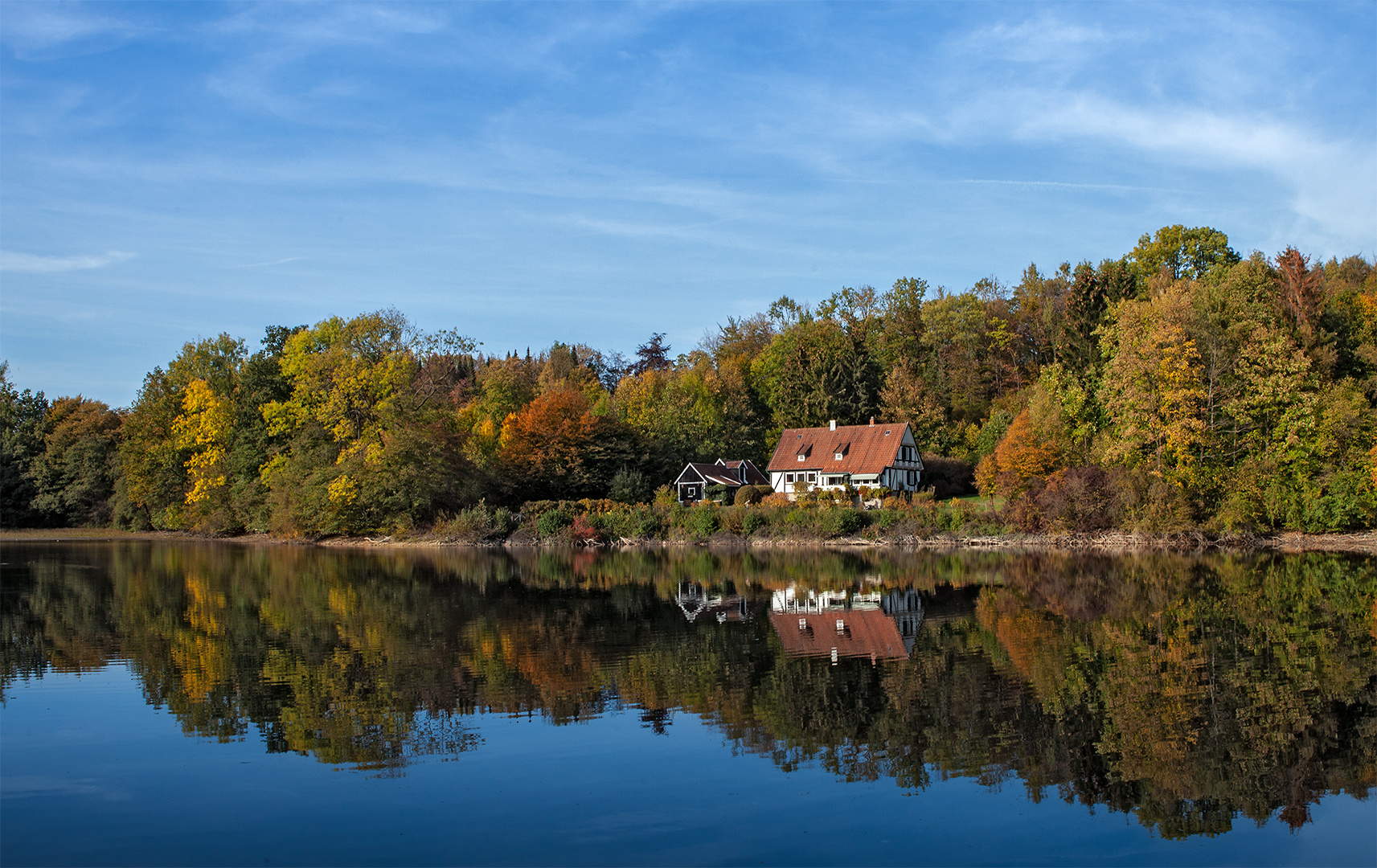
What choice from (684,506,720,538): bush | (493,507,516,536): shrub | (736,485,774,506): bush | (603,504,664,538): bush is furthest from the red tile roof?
(493,507,516,536): shrub

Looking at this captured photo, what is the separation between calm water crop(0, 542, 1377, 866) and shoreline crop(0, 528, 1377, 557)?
16267 mm

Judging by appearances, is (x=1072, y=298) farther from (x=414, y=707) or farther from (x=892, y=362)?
(x=414, y=707)

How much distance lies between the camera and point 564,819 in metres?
8.73

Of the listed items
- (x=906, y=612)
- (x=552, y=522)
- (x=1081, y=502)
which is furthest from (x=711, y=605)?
(x=552, y=522)

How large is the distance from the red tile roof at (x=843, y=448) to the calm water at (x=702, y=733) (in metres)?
35.5

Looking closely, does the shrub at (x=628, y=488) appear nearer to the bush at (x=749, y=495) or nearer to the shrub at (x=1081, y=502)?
the bush at (x=749, y=495)

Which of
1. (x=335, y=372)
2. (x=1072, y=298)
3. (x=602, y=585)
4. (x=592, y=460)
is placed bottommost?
(x=602, y=585)

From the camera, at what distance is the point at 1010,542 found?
43.3 meters

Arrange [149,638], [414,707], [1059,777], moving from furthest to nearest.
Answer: [149,638]
[414,707]
[1059,777]

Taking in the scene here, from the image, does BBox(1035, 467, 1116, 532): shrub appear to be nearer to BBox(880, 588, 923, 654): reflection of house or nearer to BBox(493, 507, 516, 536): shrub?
BBox(880, 588, 923, 654): reflection of house

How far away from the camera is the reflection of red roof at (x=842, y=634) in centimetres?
1692

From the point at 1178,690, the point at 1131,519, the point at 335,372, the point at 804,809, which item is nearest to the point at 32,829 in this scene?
the point at 804,809

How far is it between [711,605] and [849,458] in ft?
124

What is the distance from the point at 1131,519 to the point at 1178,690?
98.3ft
